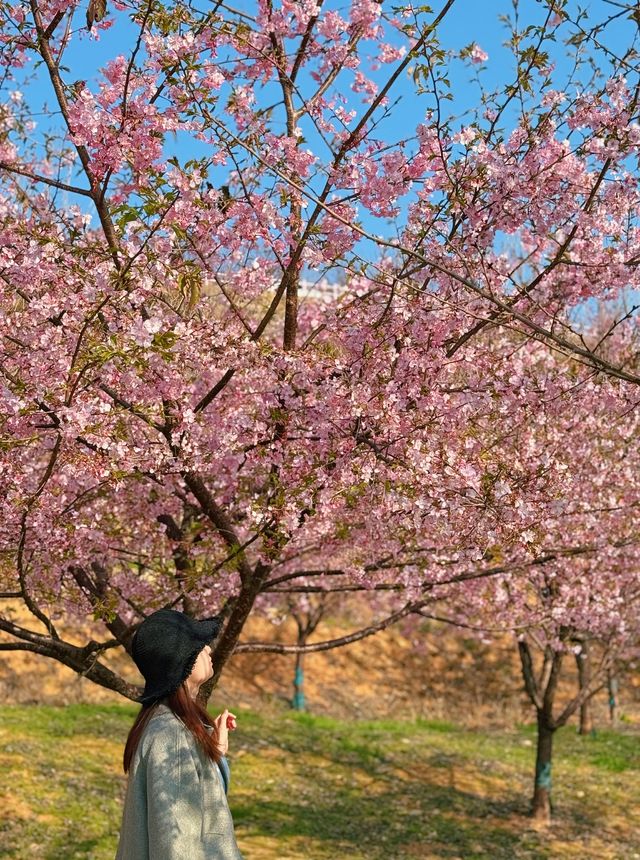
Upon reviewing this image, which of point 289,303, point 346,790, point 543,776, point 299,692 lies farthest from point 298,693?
point 289,303

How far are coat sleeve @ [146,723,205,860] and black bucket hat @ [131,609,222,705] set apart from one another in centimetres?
22

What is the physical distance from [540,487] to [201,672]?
11.0 feet

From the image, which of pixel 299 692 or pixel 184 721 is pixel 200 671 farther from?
pixel 299 692

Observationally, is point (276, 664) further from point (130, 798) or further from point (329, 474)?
point (130, 798)

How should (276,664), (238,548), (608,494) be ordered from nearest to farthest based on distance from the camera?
(238,548) < (608,494) < (276,664)

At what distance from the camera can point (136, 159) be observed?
5.98 metres

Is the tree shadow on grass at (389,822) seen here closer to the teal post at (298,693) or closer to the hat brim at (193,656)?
the teal post at (298,693)

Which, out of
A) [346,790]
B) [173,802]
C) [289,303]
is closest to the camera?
[173,802]

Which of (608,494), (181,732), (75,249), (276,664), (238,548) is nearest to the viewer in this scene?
(181,732)

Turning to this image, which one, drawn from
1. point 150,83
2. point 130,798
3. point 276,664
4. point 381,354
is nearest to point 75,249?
point 150,83

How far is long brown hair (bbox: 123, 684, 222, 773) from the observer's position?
3.98 meters

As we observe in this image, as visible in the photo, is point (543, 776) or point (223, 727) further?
point (543, 776)

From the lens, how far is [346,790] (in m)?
15.8

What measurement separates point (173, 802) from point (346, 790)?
12800 mm
